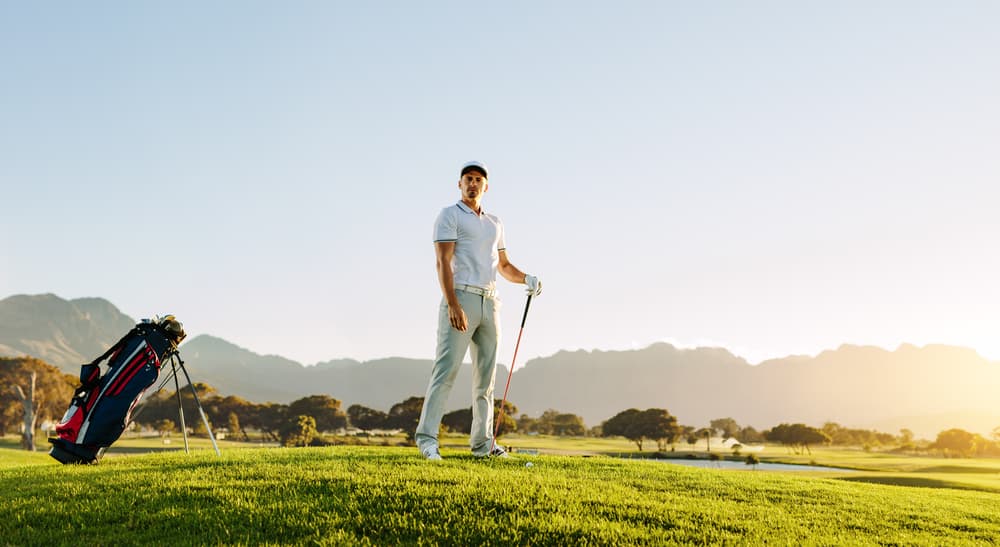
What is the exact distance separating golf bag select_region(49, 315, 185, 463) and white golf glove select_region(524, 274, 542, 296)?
230 inches

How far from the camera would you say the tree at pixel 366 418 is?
102875mm

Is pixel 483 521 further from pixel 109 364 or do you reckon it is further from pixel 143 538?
pixel 109 364

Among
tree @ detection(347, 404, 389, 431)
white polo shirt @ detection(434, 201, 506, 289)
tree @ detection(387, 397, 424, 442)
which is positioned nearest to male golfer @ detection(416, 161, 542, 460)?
white polo shirt @ detection(434, 201, 506, 289)

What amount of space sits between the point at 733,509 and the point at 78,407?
9.30 meters

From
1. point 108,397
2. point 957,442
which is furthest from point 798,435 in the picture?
point 108,397

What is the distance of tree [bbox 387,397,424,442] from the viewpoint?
306ft

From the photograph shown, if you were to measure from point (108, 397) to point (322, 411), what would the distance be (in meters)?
96.3

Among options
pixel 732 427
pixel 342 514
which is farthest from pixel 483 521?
pixel 732 427

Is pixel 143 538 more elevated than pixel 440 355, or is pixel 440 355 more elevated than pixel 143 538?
pixel 440 355

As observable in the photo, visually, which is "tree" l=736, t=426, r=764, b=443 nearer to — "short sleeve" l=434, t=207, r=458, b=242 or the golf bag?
"short sleeve" l=434, t=207, r=458, b=242

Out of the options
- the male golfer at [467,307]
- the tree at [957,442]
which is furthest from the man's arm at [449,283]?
the tree at [957,442]

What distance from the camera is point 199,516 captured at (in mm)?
6125

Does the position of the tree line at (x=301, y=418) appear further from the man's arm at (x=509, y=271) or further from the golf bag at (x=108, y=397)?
the golf bag at (x=108, y=397)

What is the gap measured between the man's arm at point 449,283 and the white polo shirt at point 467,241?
12 centimetres
